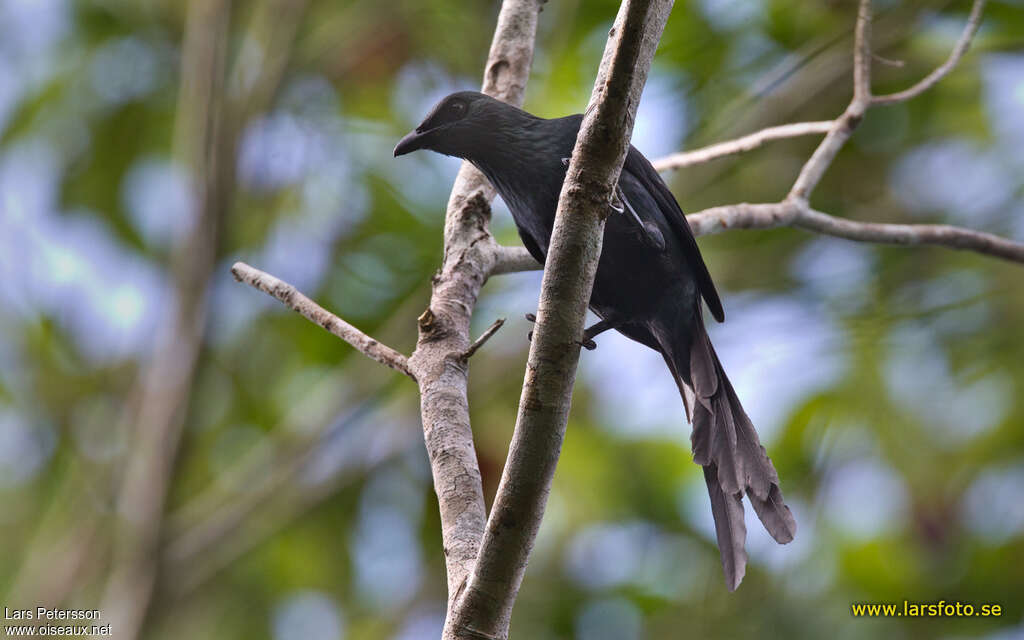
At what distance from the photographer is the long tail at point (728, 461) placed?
8.70 feet

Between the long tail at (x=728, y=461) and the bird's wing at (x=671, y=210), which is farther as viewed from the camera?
the bird's wing at (x=671, y=210)

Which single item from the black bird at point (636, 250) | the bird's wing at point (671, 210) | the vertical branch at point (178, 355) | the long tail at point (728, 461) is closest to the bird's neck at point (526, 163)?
the black bird at point (636, 250)

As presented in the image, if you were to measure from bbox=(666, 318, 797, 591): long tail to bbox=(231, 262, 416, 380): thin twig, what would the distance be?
36.5 inches

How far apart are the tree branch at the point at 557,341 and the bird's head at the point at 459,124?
4.09 feet

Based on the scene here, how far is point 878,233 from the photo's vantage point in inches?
141

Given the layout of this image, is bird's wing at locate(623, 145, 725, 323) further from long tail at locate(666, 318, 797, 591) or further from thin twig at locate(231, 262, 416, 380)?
thin twig at locate(231, 262, 416, 380)

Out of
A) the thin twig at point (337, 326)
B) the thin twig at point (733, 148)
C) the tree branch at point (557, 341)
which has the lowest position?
the tree branch at point (557, 341)

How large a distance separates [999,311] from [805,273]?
3.51 ft

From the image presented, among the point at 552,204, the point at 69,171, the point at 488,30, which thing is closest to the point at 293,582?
the point at 69,171

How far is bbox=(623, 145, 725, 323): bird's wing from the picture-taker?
3.22 m

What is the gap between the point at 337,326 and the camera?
2666 mm

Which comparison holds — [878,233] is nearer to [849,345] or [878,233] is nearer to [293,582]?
[849,345]

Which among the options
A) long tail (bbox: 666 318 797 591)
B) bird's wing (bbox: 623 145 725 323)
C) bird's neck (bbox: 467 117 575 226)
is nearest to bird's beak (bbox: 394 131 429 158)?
bird's neck (bbox: 467 117 575 226)

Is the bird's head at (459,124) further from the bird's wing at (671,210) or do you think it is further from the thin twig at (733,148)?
the thin twig at (733,148)
